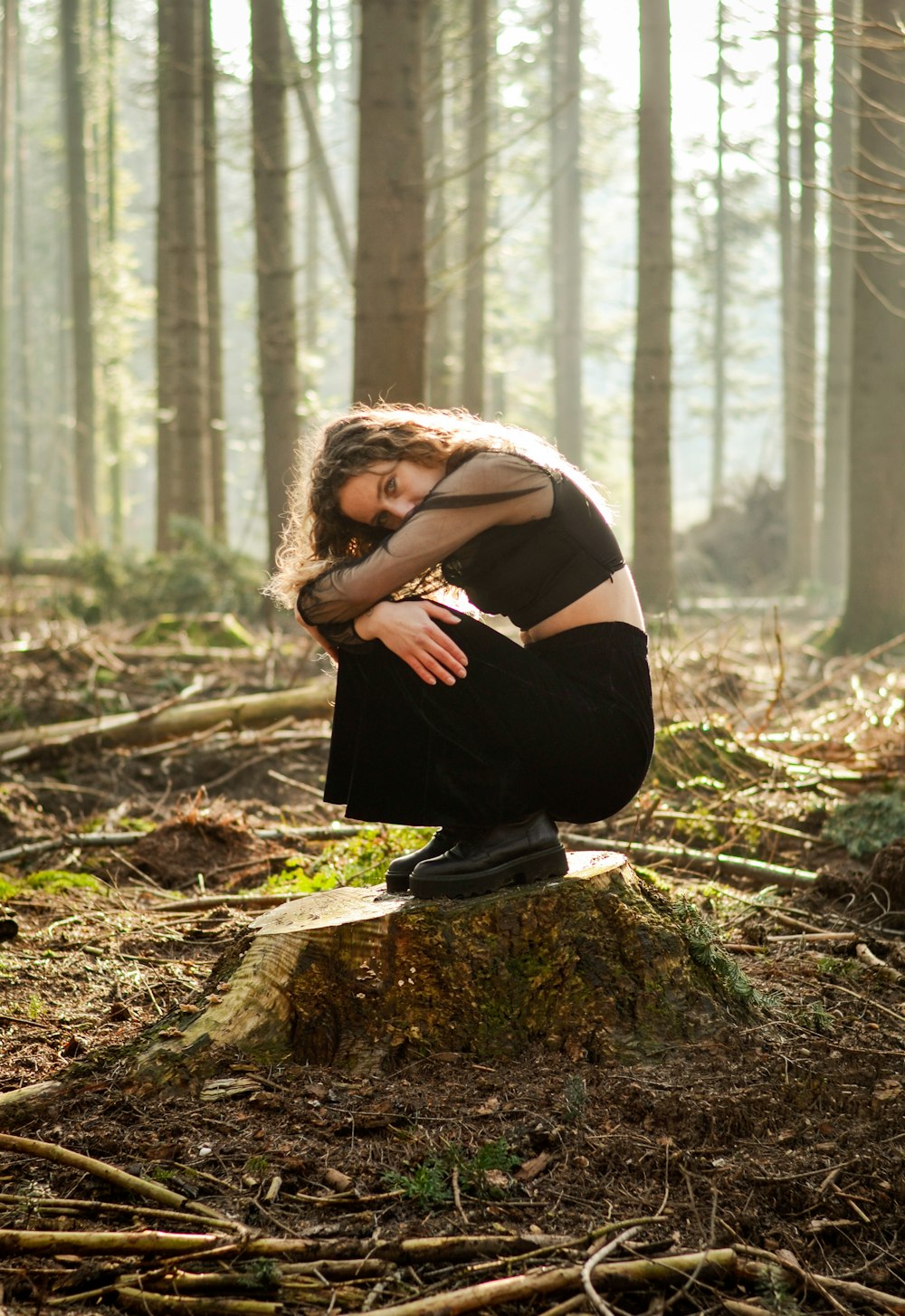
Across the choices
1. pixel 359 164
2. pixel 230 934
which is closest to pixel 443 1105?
pixel 230 934

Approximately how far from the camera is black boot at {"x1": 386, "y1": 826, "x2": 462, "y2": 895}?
3537 mm

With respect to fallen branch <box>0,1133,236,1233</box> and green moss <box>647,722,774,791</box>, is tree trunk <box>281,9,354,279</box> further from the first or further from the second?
fallen branch <box>0,1133,236,1233</box>

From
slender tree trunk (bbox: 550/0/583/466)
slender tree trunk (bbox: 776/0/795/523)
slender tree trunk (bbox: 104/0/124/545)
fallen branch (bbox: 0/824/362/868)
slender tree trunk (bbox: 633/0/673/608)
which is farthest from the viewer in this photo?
slender tree trunk (bbox: 550/0/583/466)

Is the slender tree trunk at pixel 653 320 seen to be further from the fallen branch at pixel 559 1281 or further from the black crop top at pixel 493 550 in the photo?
the fallen branch at pixel 559 1281

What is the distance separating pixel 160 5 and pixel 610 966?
14.7 metres

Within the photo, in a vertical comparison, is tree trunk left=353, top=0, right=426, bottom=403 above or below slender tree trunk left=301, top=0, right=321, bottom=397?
below

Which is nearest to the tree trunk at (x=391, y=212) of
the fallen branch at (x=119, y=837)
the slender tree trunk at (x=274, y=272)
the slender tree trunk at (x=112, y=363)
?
the fallen branch at (x=119, y=837)

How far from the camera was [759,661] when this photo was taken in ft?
33.6

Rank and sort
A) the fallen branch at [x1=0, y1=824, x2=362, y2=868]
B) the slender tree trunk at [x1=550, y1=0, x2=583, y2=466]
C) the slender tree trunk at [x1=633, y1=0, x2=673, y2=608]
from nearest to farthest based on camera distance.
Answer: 1. the fallen branch at [x1=0, y1=824, x2=362, y2=868]
2. the slender tree trunk at [x1=633, y1=0, x2=673, y2=608]
3. the slender tree trunk at [x1=550, y1=0, x2=583, y2=466]

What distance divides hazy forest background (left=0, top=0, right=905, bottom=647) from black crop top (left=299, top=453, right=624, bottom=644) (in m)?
2.99

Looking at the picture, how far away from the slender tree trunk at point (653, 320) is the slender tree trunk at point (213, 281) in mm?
5304

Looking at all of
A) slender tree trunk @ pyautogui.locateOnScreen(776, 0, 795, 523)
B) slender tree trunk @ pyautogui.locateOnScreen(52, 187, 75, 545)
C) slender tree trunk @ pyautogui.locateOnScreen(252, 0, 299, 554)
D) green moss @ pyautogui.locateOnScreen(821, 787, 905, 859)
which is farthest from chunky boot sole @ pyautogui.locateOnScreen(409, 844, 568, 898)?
slender tree trunk @ pyautogui.locateOnScreen(52, 187, 75, 545)

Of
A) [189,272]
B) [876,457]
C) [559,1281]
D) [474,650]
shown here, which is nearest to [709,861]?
[474,650]

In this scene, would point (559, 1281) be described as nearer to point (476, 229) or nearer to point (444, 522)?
point (444, 522)
